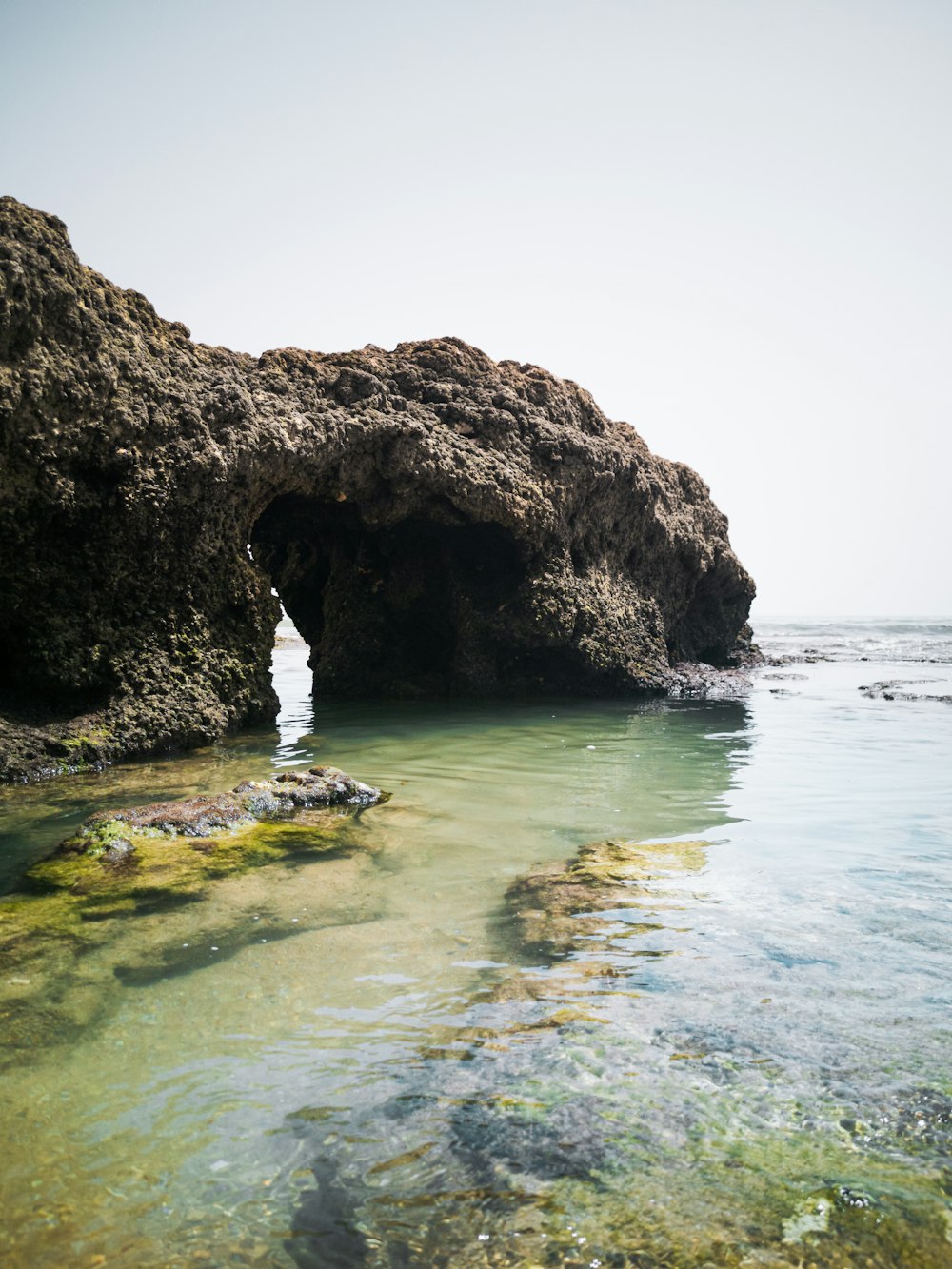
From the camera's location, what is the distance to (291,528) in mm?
13039

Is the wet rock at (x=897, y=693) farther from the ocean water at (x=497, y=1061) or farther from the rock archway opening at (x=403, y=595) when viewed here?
the ocean water at (x=497, y=1061)

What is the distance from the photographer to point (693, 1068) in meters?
2.89

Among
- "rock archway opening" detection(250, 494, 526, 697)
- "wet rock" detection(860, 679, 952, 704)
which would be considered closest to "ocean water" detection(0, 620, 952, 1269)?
"rock archway opening" detection(250, 494, 526, 697)

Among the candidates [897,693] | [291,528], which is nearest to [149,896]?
[291,528]

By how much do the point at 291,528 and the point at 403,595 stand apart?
1958mm

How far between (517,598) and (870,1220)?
11.1 m

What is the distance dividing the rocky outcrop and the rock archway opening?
4cm

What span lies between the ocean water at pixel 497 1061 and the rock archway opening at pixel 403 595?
292 inches

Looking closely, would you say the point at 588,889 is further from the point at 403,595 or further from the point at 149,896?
the point at 403,595

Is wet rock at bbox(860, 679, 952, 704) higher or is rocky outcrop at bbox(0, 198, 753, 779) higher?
rocky outcrop at bbox(0, 198, 753, 779)

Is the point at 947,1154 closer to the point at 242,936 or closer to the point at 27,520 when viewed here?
the point at 242,936

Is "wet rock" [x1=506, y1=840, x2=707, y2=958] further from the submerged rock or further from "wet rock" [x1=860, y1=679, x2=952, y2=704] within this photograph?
"wet rock" [x1=860, y1=679, x2=952, y2=704]

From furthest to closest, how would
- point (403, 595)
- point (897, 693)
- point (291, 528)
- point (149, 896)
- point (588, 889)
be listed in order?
point (897, 693) < point (403, 595) < point (291, 528) < point (588, 889) < point (149, 896)

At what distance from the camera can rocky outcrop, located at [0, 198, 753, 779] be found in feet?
25.4
